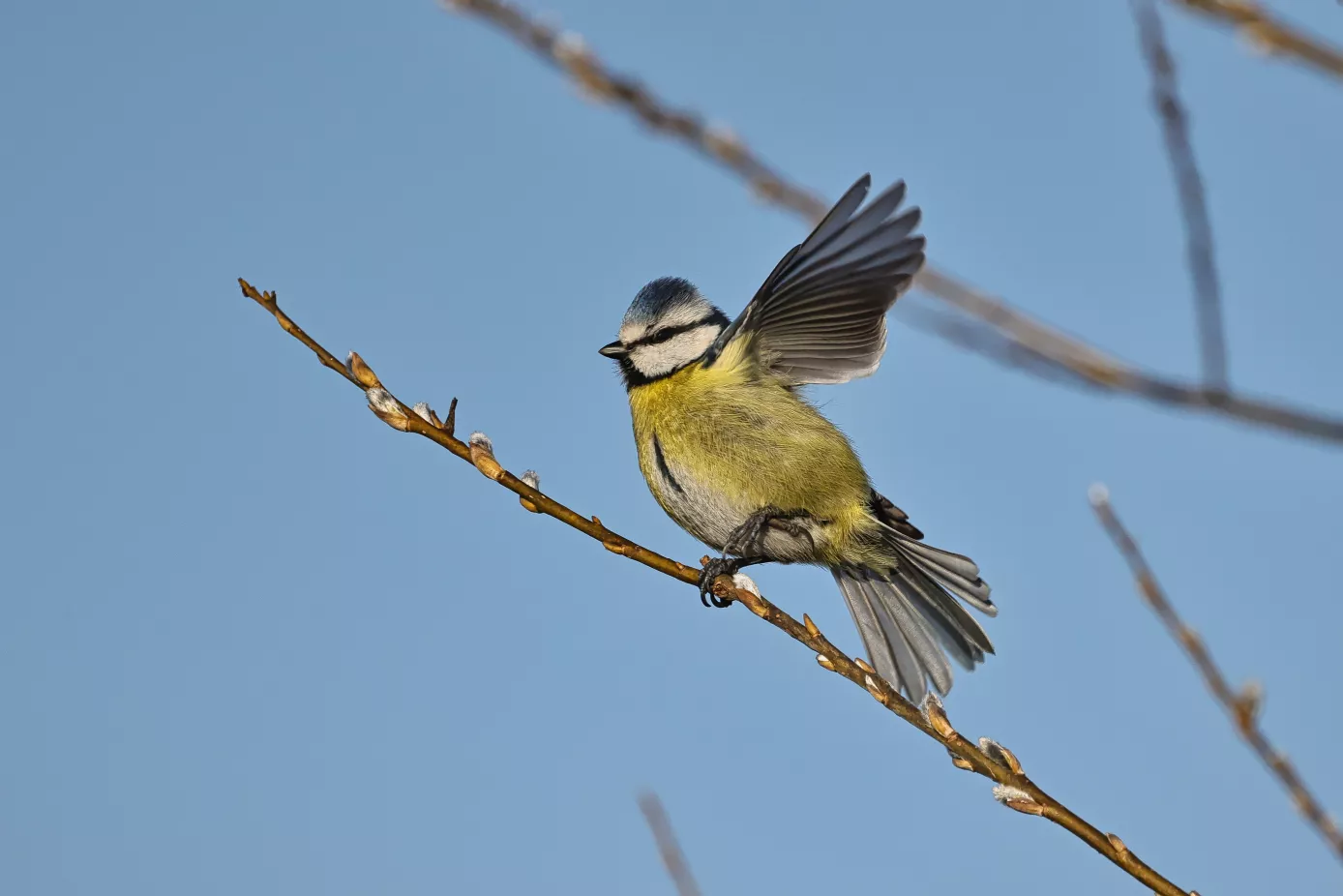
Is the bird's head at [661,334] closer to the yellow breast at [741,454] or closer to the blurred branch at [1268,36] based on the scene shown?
the yellow breast at [741,454]

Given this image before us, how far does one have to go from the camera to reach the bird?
12.2 ft

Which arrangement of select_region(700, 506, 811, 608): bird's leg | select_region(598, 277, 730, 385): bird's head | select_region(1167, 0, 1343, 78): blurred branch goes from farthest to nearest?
1. select_region(598, 277, 730, 385): bird's head
2. select_region(700, 506, 811, 608): bird's leg
3. select_region(1167, 0, 1343, 78): blurred branch

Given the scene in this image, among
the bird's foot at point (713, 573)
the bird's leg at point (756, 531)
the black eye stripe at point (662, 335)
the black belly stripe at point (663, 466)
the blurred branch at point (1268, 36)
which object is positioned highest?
the black eye stripe at point (662, 335)

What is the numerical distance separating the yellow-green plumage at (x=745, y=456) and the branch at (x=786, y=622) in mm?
911

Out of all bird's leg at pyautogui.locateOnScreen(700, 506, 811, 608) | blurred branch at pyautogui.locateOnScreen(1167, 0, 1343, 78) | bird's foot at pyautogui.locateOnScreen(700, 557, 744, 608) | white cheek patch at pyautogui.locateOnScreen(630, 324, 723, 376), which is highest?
white cheek patch at pyautogui.locateOnScreen(630, 324, 723, 376)

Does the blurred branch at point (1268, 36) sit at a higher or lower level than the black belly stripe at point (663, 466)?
lower

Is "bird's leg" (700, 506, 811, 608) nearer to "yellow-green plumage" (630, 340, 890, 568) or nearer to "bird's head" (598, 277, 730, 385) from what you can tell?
"yellow-green plumage" (630, 340, 890, 568)

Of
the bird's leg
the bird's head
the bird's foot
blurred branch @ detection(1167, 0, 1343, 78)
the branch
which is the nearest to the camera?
blurred branch @ detection(1167, 0, 1343, 78)

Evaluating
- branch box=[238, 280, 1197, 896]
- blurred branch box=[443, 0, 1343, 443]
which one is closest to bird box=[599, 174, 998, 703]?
branch box=[238, 280, 1197, 896]

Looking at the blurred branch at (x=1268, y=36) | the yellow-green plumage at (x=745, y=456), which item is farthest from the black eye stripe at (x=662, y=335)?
the blurred branch at (x=1268, y=36)

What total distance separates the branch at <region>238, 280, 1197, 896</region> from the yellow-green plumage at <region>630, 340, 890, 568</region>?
91 centimetres

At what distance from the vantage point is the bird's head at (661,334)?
4273 millimetres

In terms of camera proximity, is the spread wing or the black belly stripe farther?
the black belly stripe

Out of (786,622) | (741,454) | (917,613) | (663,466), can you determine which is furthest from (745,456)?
(786,622)
